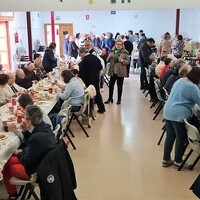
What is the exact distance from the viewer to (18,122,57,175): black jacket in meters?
3.09

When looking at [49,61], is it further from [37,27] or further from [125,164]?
[37,27]

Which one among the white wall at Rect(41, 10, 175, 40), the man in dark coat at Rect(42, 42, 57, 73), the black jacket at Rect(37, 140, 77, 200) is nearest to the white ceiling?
the man in dark coat at Rect(42, 42, 57, 73)

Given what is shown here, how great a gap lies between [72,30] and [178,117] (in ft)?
45.5

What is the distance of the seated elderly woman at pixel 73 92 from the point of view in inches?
221

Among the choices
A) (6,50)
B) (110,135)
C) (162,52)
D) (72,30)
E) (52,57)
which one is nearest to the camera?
(110,135)

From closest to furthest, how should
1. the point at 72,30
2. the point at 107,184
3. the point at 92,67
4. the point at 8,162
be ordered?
the point at 8,162, the point at 107,184, the point at 92,67, the point at 72,30

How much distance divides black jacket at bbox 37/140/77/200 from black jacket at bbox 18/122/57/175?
123mm

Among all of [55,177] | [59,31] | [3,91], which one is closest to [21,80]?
[3,91]

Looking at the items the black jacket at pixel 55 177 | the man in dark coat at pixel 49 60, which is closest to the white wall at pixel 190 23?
the man in dark coat at pixel 49 60

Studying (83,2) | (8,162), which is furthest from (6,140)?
(83,2)

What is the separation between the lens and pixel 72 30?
17.4 m

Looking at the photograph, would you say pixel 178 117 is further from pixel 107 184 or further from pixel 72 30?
pixel 72 30

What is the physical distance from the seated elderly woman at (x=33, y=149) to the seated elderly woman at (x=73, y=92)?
2288 millimetres

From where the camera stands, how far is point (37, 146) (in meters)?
3.09
